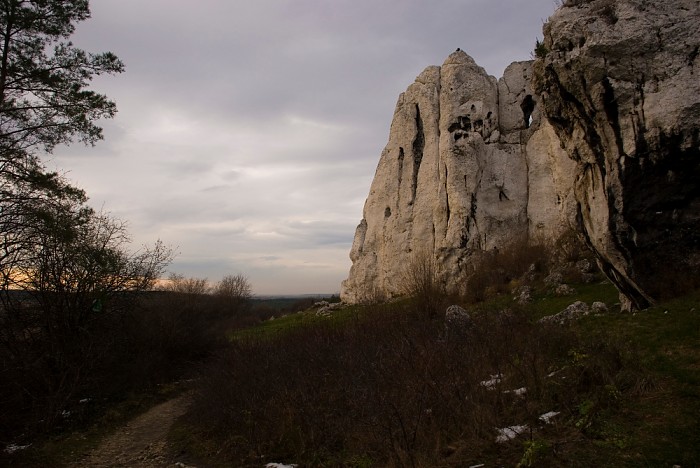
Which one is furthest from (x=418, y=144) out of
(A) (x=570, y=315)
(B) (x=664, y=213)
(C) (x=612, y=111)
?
(B) (x=664, y=213)

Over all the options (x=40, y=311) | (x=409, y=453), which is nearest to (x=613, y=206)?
(x=409, y=453)

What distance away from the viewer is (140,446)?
397 inches

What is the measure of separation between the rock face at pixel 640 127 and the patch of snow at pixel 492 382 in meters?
3.75

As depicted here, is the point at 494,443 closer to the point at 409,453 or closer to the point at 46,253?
the point at 409,453

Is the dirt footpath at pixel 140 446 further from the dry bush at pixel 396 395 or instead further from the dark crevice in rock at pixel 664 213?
the dark crevice in rock at pixel 664 213

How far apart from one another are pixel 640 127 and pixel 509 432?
5984mm

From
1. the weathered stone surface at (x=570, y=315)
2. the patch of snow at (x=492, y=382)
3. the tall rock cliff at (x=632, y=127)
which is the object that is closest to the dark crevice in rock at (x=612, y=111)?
the tall rock cliff at (x=632, y=127)

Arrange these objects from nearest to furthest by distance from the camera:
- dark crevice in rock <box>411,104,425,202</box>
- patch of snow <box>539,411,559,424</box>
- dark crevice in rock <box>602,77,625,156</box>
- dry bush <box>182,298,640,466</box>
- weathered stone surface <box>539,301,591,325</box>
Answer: patch of snow <box>539,411,559,424</box>
dry bush <box>182,298,640,466</box>
dark crevice in rock <box>602,77,625,156</box>
weathered stone surface <box>539,301,591,325</box>
dark crevice in rock <box>411,104,425,202</box>

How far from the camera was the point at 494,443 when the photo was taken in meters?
5.44

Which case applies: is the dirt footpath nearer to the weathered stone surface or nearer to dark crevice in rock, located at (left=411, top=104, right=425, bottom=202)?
the weathered stone surface

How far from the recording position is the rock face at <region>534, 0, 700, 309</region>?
789 cm

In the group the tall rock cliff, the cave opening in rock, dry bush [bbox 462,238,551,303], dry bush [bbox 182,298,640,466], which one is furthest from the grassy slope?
the cave opening in rock

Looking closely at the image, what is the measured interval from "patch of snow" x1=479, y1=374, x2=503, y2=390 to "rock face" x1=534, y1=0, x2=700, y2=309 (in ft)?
12.3

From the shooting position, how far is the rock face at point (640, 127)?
7895mm
